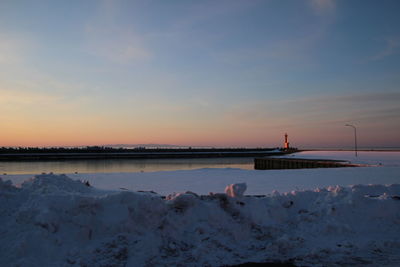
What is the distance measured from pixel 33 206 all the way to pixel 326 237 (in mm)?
6003

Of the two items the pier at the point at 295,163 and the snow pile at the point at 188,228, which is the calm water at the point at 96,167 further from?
the snow pile at the point at 188,228

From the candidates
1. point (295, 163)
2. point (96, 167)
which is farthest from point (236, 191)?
point (96, 167)

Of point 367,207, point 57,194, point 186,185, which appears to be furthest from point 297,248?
point 186,185

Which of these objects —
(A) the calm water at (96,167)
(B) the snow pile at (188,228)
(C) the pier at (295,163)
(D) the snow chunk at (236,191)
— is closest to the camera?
(B) the snow pile at (188,228)

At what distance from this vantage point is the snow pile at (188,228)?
570 centimetres

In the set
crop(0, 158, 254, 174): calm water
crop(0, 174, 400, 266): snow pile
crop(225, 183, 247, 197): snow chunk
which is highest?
crop(225, 183, 247, 197): snow chunk

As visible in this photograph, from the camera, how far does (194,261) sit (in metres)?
5.80

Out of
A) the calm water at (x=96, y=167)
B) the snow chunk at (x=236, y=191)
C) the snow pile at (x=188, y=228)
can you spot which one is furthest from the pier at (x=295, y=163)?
the snow chunk at (x=236, y=191)

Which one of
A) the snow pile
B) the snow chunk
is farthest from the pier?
the snow chunk

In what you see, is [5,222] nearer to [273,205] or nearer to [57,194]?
[57,194]

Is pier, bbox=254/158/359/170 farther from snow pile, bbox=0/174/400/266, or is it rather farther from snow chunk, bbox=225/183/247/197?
snow chunk, bbox=225/183/247/197

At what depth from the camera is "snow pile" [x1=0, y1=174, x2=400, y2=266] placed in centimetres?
570

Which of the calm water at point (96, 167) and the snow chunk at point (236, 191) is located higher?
the snow chunk at point (236, 191)

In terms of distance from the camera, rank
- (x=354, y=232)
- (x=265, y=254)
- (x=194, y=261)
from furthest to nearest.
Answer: (x=354, y=232) → (x=265, y=254) → (x=194, y=261)
